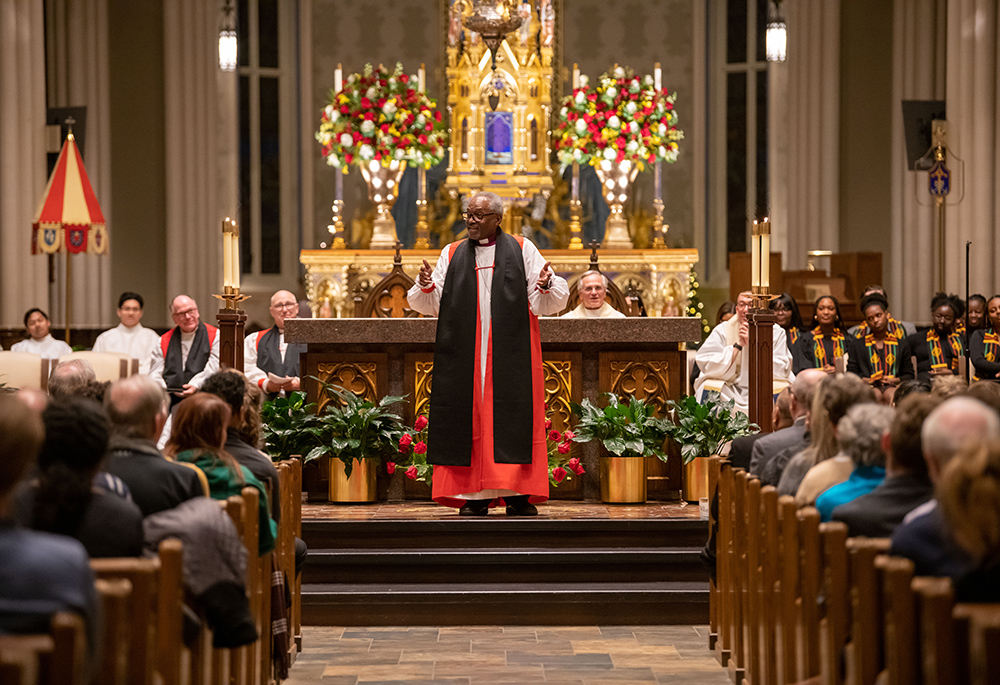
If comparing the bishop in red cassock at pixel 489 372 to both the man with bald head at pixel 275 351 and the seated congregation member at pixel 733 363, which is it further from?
the man with bald head at pixel 275 351

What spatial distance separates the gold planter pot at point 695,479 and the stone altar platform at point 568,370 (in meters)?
0.23

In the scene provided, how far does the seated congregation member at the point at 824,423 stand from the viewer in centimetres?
405

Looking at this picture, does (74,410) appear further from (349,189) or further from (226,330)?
(349,189)

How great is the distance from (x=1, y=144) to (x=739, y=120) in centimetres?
762

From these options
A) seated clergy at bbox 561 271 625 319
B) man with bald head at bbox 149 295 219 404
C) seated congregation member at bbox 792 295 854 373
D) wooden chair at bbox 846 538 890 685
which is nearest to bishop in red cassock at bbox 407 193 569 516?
seated clergy at bbox 561 271 625 319

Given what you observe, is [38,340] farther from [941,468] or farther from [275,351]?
[941,468]

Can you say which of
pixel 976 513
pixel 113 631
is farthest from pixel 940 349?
pixel 113 631

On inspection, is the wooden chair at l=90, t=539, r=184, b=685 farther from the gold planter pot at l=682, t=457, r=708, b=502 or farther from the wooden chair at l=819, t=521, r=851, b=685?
the gold planter pot at l=682, t=457, r=708, b=502

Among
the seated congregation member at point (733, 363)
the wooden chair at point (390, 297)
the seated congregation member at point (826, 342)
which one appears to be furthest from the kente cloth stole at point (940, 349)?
the wooden chair at point (390, 297)

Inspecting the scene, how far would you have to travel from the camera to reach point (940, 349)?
9.35 meters

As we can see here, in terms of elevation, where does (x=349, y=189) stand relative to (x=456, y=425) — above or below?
above

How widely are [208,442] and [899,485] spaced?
212cm

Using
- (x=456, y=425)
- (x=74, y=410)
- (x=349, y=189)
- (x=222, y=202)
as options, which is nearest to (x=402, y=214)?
(x=349, y=189)

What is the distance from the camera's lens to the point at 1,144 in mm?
11094
